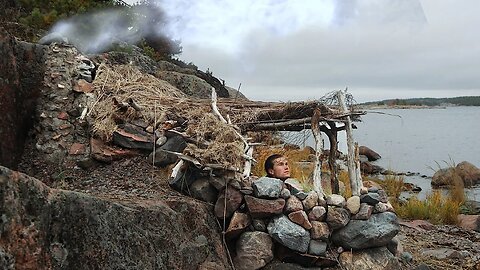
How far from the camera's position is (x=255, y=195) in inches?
255

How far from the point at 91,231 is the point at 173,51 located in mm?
14475

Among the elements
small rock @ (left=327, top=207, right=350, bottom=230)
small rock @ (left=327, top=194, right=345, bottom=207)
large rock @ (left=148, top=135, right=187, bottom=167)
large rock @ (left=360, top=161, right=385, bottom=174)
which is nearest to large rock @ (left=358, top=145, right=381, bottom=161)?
large rock @ (left=360, top=161, right=385, bottom=174)

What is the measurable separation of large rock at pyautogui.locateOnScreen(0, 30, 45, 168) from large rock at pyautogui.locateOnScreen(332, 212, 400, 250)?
4.37 m

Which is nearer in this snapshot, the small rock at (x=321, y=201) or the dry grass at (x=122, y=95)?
the small rock at (x=321, y=201)

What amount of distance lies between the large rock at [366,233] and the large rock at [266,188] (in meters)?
1.12

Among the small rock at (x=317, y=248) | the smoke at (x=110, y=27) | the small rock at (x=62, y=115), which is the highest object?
the smoke at (x=110, y=27)

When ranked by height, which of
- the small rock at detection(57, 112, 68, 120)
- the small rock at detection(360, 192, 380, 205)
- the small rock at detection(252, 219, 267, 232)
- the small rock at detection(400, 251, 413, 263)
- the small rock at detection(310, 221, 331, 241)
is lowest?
the small rock at detection(400, 251, 413, 263)

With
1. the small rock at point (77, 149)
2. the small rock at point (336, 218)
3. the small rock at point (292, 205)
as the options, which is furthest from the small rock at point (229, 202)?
the small rock at point (77, 149)

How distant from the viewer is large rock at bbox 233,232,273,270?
6.34m

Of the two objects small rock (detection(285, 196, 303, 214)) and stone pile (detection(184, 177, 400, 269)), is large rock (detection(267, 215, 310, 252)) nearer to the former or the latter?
stone pile (detection(184, 177, 400, 269))

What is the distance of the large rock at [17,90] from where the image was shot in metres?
6.84

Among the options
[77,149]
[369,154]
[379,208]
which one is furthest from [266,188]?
[369,154]

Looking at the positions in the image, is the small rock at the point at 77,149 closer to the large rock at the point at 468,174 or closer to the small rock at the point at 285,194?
the small rock at the point at 285,194

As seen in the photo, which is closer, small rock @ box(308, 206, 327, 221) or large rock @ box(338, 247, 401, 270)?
small rock @ box(308, 206, 327, 221)
